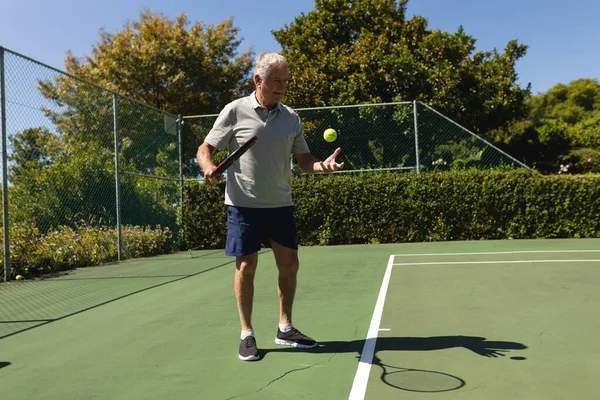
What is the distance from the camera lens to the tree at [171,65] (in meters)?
21.4

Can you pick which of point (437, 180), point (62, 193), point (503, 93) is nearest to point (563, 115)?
point (503, 93)

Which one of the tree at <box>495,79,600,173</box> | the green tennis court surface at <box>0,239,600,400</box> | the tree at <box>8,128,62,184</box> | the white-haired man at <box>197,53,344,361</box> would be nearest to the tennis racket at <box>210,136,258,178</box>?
the white-haired man at <box>197,53,344,361</box>

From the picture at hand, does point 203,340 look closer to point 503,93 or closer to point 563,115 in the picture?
point 503,93

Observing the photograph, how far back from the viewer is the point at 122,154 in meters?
10.7

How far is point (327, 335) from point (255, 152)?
1.39 metres

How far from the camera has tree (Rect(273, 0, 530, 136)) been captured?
1694cm

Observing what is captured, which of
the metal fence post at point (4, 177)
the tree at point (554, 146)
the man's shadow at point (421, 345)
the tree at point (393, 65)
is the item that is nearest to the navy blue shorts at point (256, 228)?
the man's shadow at point (421, 345)

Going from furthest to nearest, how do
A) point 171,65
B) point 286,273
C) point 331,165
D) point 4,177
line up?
point 171,65, point 4,177, point 286,273, point 331,165

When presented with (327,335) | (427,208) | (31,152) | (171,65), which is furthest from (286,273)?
(171,65)

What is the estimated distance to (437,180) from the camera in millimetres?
11969

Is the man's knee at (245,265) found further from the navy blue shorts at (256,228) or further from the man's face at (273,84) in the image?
the man's face at (273,84)

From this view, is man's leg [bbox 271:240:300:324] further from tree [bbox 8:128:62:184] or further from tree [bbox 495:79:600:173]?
tree [bbox 495:79:600:173]

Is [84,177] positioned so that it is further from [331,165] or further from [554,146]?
[554,146]

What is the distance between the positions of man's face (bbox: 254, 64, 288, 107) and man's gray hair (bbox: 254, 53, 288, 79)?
2 cm
